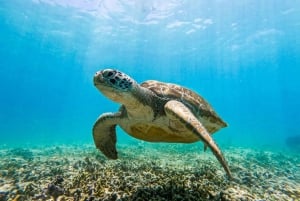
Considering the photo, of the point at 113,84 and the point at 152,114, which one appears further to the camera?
the point at 152,114

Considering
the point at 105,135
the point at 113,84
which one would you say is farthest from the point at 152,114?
the point at 105,135

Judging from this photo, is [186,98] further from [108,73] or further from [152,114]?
[108,73]

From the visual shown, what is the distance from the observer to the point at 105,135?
7.09m

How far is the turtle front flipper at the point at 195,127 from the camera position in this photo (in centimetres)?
400

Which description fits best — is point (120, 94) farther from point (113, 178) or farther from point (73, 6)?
point (73, 6)

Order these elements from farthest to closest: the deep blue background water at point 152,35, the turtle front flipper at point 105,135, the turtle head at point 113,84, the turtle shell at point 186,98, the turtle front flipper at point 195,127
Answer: the deep blue background water at point 152,35 → the turtle front flipper at point 105,135 → the turtle shell at point 186,98 → the turtle head at point 113,84 → the turtle front flipper at point 195,127

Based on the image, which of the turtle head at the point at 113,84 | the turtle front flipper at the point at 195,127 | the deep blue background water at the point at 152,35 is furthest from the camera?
the deep blue background water at the point at 152,35

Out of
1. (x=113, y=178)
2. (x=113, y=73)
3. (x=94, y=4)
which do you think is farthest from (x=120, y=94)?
(x=94, y=4)

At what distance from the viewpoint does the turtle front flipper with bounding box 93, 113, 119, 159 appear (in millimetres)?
6781

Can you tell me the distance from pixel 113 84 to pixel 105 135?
2721mm

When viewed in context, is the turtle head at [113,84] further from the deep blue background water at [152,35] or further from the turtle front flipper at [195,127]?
the deep blue background water at [152,35]

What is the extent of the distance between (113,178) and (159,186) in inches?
48.7

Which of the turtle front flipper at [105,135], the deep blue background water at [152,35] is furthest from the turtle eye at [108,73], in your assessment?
the deep blue background water at [152,35]

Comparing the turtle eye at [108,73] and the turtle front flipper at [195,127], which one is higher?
the turtle eye at [108,73]
